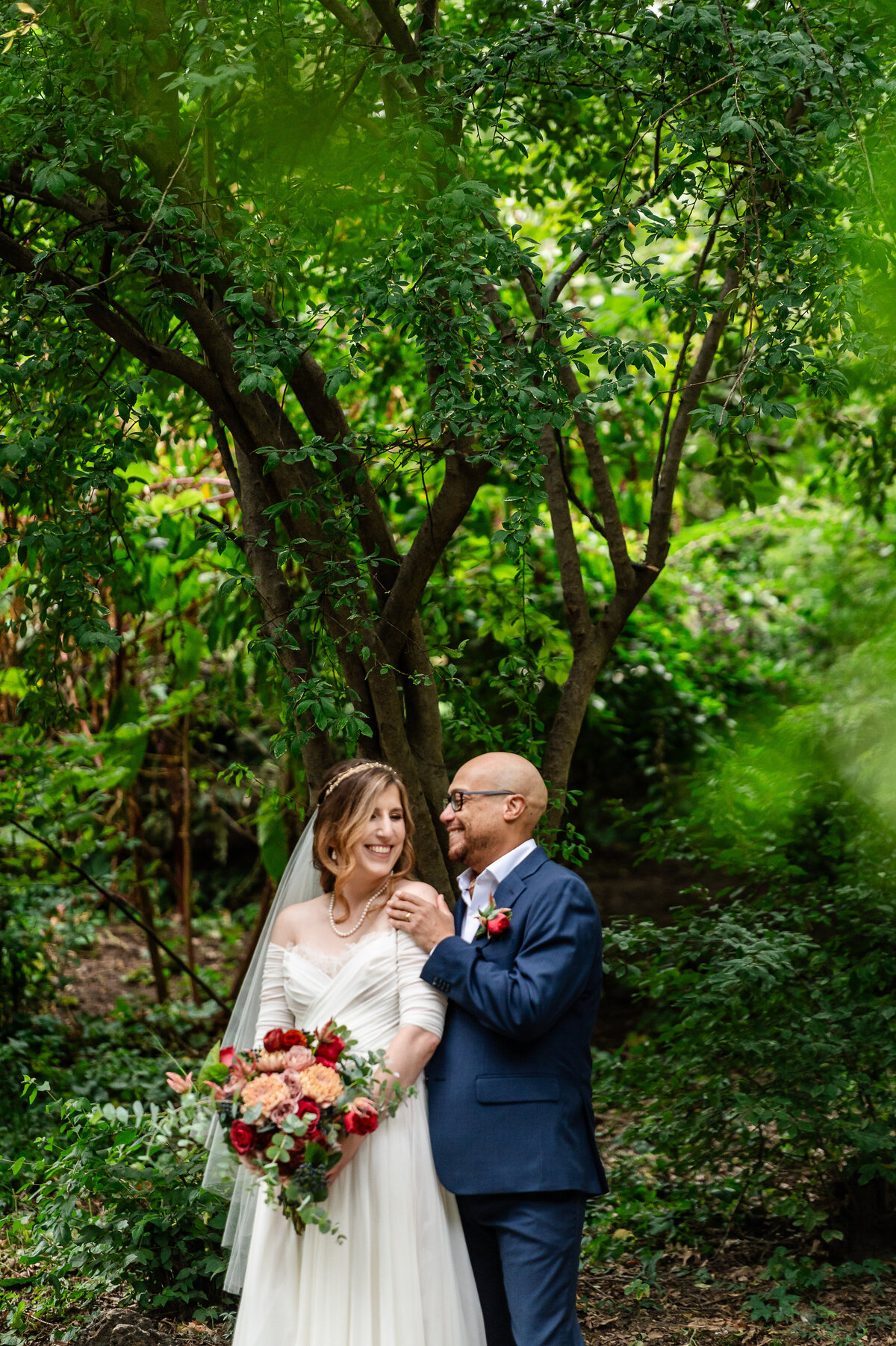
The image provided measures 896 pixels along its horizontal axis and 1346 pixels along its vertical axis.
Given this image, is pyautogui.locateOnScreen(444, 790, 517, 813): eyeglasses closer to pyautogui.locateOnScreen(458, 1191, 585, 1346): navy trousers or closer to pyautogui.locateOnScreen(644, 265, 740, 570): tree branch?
pyautogui.locateOnScreen(458, 1191, 585, 1346): navy trousers

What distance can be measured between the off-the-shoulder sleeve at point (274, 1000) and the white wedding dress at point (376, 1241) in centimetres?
8

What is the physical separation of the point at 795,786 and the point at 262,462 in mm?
2875

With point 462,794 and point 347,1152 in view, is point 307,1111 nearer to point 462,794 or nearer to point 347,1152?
point 347,1152

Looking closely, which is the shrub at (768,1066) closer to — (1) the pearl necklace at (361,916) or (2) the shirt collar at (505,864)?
(2) the shirt collar at (505,864)

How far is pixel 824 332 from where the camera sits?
3475 millimetres

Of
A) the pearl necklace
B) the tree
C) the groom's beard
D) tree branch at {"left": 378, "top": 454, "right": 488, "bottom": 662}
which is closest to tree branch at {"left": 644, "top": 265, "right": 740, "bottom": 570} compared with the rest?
the tree

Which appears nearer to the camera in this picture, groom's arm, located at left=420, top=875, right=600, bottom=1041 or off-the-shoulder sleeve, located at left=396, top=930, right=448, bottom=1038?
groom's arm, located at left=420, top=875, right=600, bottom=1041

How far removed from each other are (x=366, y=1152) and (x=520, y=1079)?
0.42 metres

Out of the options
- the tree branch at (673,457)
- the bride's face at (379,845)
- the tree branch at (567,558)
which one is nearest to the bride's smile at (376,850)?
the bride's face at (379,845)

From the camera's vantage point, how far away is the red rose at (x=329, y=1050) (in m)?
2.64

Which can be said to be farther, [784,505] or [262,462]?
[784,505]

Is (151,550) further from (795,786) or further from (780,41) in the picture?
(780,41)

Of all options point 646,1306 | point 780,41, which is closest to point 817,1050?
point 646,1306

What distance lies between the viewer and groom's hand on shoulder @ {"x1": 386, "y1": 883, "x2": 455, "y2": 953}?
2973 millimetres
